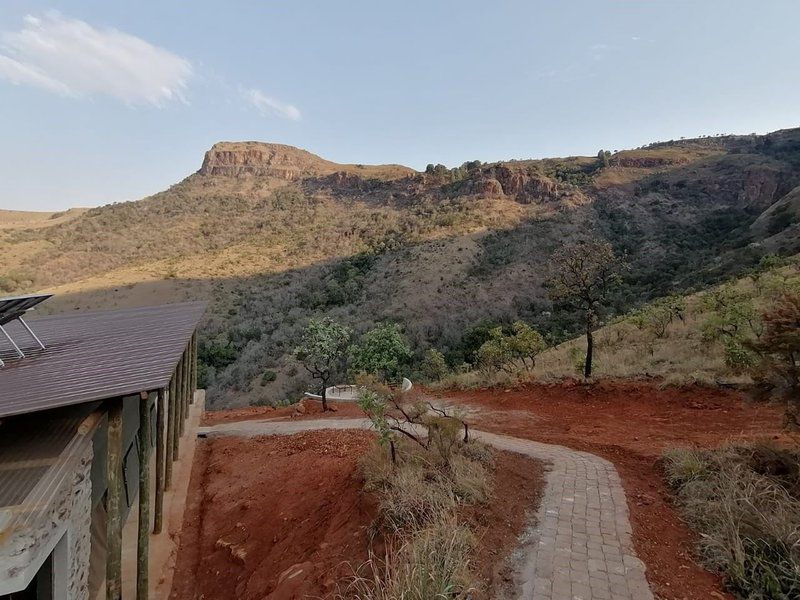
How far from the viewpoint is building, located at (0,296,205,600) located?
3.58 meters

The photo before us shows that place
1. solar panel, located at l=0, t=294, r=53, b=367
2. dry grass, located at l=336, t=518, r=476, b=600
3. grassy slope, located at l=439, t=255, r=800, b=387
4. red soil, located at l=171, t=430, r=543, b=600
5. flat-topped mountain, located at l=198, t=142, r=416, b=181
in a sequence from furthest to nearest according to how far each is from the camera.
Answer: flat-topped mountain, located at l=198, t=142, r=416, b=181 → grassy slope, located at l=439, t=255, r=800, b=387 → solar panel, located at l=0, t=294, r=53, b=367 → red soil, located at l=171, t=430, r=543, b=600 → dry grass, located at l=336, t=518, r=476, b=600

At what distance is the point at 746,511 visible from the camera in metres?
4.38

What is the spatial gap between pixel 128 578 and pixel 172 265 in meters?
40.9

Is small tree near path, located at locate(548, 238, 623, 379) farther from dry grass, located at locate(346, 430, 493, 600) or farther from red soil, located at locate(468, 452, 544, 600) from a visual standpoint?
dry grass, located at locate(346, 430, 493, 600)

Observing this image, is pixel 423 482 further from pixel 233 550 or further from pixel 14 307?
pixel 14 307

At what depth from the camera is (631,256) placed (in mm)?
36844

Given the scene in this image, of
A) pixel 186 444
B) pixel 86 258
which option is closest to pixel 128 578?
pixel 186 444

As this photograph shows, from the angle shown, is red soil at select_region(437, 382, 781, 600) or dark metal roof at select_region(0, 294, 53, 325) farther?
dark metal roof at select_region(0, 294, 53, 325)

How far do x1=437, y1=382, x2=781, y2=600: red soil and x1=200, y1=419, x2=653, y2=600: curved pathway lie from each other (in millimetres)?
157

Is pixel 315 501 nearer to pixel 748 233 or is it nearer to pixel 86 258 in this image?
pixel 748 233

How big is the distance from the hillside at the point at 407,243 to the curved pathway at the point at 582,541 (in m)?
17.2

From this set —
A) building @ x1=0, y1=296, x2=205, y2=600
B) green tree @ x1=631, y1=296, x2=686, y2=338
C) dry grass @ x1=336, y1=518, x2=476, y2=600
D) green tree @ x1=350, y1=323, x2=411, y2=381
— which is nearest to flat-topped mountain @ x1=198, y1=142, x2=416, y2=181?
green tree @ x1=350, y1=323, x2=411, y2=381

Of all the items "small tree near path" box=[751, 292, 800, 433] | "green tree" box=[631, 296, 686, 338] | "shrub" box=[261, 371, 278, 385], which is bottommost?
"shrub" box=[261, 371, 278, 385]

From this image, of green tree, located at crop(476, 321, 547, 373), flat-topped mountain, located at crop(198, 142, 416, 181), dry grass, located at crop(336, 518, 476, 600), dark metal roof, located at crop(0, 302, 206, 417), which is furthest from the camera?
flat-topped mountain, located at crop(198, 142, 416, 181)
